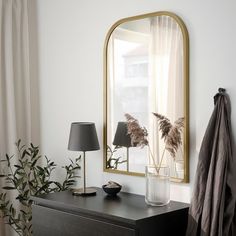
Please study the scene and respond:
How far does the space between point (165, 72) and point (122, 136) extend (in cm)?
54

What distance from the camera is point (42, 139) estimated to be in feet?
12.6

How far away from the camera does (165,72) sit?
290 centimetres

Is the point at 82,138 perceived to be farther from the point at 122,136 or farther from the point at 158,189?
the point at 158,189

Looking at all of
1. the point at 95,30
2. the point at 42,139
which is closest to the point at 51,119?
the point at 42,139

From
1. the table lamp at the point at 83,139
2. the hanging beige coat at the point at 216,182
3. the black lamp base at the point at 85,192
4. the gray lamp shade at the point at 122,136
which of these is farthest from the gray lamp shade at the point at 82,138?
the hanging beige coat at the point at 216,182

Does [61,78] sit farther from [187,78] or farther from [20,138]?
[187,78]

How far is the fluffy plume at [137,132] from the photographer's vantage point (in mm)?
2959

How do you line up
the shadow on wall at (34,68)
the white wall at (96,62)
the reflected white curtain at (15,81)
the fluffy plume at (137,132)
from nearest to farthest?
the white wall at (96,62) < the fluffy plume at (137,132) < the reflected white curtain at (15,81) < the shadow on wall at (34,68)

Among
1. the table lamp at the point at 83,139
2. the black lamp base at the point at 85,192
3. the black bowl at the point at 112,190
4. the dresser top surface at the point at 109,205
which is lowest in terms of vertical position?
the dresser top surface at the point at 109,205

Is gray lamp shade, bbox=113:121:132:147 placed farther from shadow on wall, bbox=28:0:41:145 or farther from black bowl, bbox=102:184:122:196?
shadow on wall, bbox=28:0:41:145

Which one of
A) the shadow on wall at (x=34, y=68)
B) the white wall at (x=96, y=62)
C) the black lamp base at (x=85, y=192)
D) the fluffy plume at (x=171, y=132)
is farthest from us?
the shadow on wall at (x=34, y=68)

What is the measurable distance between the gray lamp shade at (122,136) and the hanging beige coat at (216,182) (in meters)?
0.64

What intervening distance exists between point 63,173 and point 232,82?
1.62 metres

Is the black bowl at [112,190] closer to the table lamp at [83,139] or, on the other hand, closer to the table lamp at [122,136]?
the table lamp at [83,139]
